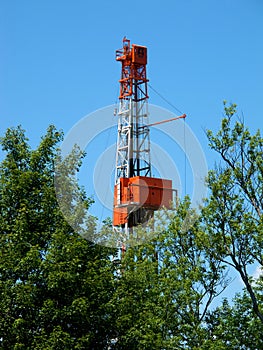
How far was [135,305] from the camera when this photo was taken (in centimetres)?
2317

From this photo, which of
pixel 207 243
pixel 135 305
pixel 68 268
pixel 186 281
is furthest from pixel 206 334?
pixel 68 268

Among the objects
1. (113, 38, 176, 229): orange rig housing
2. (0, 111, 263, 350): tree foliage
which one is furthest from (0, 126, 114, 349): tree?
(113, 38, 176, 229): orange rig housing

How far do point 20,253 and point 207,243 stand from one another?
9.11 metres

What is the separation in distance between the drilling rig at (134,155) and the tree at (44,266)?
2232cm

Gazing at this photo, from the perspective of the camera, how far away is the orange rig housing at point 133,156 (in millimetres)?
46719

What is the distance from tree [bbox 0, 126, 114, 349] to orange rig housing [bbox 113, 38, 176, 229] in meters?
22.2

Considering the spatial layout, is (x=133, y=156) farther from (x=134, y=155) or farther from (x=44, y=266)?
(x=44, y=266)

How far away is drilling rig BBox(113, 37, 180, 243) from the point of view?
153ft

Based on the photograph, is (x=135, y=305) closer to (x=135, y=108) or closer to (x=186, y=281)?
(x=186, y=281)

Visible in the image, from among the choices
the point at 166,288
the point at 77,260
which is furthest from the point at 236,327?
the point at 77,260

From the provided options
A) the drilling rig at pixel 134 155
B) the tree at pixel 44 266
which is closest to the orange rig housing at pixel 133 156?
the drilling rig at pixel 134 155

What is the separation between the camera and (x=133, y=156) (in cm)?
4925

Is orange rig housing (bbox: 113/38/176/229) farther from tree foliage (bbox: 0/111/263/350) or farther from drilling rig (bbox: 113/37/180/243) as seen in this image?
tree foliage (bbox: 0/111/263/350)

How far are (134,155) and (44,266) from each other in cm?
2846
